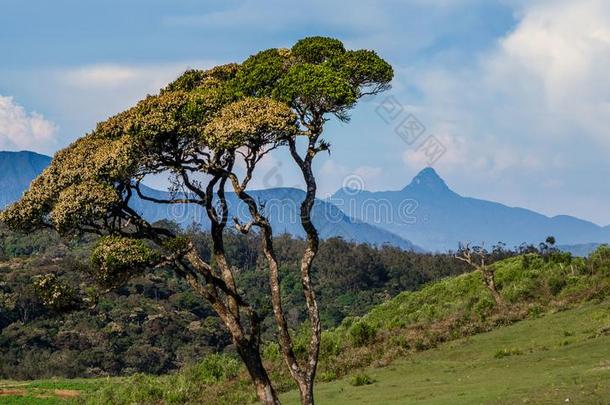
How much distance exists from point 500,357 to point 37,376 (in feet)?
218

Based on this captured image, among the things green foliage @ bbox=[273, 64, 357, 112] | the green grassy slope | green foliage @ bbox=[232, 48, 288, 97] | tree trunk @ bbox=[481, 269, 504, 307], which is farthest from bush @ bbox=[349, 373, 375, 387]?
tree trunk @ bbox=[481, 269, 504, 307]

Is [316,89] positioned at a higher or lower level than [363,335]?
higher

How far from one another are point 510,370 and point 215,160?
12.4 metres

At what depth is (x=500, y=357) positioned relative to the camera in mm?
28406

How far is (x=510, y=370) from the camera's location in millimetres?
24516

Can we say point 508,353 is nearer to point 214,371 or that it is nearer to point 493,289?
point 493,289

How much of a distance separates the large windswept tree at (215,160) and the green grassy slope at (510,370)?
5378 millimetres

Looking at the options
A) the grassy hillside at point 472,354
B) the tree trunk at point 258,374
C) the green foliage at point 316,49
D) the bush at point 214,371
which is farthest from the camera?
the bush at point 214,371

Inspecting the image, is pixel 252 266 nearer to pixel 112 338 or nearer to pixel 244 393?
pixel 112 338

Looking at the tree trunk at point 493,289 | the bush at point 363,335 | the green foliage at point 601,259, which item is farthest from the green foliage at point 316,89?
the green foliage at point 601,259

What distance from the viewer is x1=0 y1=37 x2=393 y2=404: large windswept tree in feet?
58.1

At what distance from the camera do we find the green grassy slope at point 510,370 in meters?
18.6

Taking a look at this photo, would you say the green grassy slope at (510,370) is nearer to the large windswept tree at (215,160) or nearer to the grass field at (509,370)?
the grass field at (509,370)

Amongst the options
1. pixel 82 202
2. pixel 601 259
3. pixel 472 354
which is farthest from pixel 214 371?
pixel 601 259
